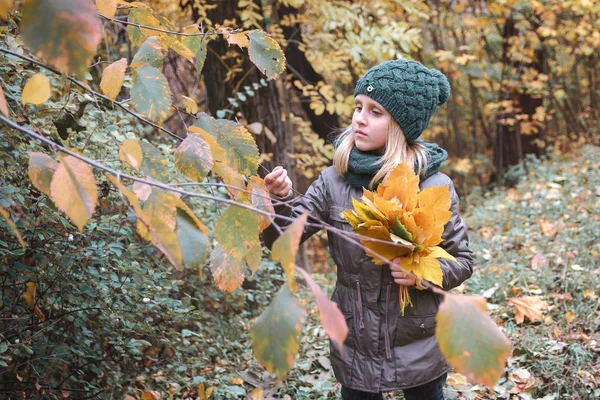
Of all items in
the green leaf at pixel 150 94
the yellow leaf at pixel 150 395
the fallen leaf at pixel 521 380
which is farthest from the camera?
the fallen leaf at pixel 521 380

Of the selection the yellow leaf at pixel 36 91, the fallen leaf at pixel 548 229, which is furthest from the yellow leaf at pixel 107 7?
the fallen leaf at pixel 548 229

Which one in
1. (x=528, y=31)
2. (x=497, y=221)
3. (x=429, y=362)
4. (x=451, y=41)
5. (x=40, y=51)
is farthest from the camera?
(x=451, y=41)

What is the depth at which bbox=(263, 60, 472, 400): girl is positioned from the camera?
6.50 ft

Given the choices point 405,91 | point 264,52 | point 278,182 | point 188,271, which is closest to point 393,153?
point 405,91

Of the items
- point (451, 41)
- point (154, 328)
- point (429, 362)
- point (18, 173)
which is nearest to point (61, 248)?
point (18, 173)

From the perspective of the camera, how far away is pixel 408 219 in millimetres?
1541

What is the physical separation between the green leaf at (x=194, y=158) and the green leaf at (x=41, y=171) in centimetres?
26

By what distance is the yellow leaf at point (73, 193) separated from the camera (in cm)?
86

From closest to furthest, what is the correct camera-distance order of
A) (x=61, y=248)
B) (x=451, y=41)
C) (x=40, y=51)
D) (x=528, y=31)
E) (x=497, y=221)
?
(x=40, y=51) → (x=61, y=248) → (x=497, y=221) → (x=528, y=31) → (x=451, y=41)

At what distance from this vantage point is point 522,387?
2734mm

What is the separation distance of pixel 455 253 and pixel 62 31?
1633 millimetres

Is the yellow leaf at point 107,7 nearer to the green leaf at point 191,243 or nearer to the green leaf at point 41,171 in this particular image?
the green leaf at point 41,171

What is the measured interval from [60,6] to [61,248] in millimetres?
1595

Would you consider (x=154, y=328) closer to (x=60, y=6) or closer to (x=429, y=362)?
(x=429, y=362)
